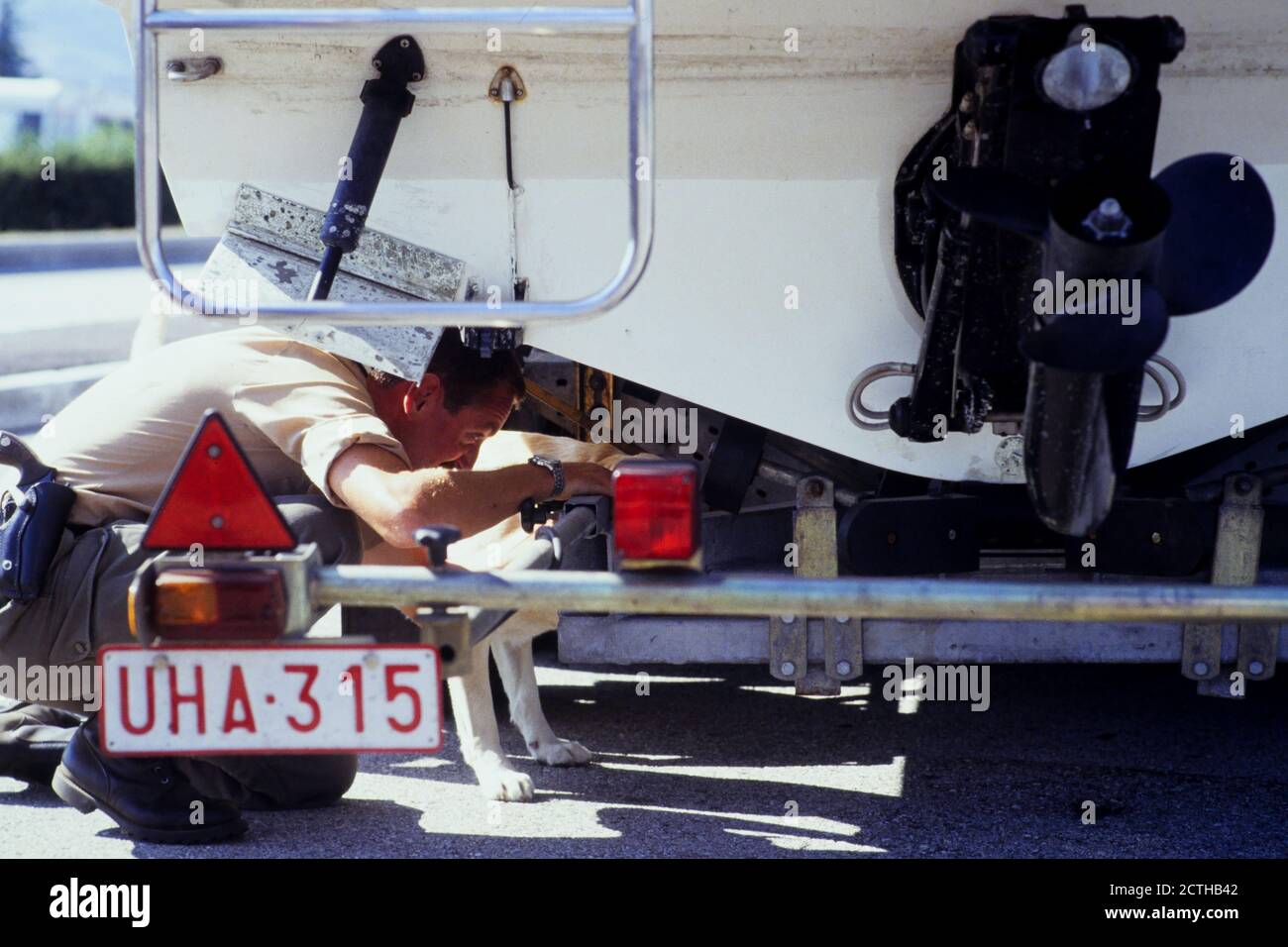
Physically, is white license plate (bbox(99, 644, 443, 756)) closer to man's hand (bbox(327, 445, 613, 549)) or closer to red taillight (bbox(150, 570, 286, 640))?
red taillight (bbox(150, 570, 286, 640))

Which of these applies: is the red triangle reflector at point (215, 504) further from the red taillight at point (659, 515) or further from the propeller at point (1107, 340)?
the propeller at point (1107, 340)

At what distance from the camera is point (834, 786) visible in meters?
3.30

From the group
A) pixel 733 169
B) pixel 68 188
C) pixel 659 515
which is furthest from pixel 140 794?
pixel 68 188

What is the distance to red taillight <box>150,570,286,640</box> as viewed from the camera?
2041 millimetres

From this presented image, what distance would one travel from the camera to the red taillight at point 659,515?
2.04 metres

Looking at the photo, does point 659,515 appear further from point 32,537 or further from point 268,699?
point 32,537

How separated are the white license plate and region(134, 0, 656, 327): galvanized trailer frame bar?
1.42 feet

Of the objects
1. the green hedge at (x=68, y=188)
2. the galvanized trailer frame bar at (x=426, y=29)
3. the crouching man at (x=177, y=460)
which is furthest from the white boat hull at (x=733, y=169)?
the green hedge at (x=68, y=188)

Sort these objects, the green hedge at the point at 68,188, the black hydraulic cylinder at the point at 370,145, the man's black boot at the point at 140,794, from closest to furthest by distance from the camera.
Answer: the black hydraulic cylinder at the point at 370,145, the man's black boot at the point at 140,794, the green hedge at the point at 68,188

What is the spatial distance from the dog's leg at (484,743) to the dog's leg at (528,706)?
0.15 meters

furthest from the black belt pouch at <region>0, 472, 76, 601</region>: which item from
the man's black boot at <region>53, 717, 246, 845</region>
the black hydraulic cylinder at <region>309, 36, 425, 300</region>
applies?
the black hydraulic cylinder at <region>309, 36, 425, 300</region>

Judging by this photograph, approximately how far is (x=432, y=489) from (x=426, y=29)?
821 mm

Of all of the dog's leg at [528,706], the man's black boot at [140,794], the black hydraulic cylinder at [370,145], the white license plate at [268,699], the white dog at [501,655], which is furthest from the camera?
the dog's leg at [528,706]
